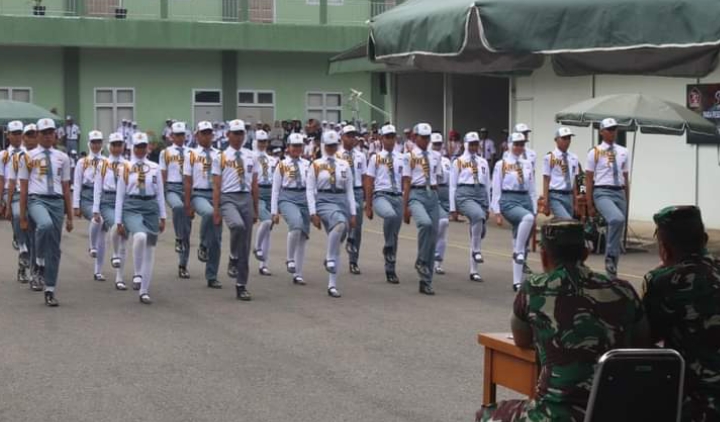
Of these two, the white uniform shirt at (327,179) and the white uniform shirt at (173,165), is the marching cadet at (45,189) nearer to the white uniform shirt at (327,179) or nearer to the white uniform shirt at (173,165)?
the white uniform shirt at (327,179)

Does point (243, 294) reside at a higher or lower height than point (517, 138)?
lower

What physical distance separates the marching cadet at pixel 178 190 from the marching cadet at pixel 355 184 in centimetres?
230

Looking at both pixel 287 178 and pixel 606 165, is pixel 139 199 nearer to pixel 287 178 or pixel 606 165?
pixel 287 178

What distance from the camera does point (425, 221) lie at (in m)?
16.1

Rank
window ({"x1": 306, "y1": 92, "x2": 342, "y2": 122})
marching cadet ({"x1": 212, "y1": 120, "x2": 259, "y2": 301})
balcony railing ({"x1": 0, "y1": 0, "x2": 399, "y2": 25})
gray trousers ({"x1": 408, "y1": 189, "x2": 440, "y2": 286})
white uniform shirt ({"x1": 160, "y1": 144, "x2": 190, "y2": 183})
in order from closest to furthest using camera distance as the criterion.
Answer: marching cadet ({"x1": 212, "y1": 120, "x2": 259, "y2": 301}) → gray trousers ({"x1": 408, "y1": 189, "x2": 440, "y2": 286}) → white uniform shirt ({"x1": 160, "y1": 144, "x2": 190, "y2": 183}) → balcony railing ({"x1": 0, "y1": 0, "x2": 399, "y2": 25}) → window ({"x1": 306, "y1": 92, "x2": 342, "y2": 122})

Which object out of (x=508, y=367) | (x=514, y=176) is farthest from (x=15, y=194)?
(x=508, y=367)

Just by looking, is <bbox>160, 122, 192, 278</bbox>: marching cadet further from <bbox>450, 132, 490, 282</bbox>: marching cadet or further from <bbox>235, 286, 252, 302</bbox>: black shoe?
<bbox>450, 132, 490, 282</bbox>: marching cadet

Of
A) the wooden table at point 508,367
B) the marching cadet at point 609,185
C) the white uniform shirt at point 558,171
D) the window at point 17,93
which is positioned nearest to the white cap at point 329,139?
the white uniform shirt at point 558,171

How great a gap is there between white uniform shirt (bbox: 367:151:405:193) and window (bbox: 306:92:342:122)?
32629mm

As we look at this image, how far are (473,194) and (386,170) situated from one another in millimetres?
1291

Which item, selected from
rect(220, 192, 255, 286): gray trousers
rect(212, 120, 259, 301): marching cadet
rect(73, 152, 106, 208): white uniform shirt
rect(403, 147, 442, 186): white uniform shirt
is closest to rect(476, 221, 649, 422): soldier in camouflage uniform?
rect(220, 192, 255, 286): gray trousers

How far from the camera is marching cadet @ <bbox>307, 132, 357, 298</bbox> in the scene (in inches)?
626

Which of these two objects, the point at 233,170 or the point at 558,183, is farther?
the point at 558,183

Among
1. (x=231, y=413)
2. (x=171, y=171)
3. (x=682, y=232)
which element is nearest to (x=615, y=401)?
(x=682, y=232)
